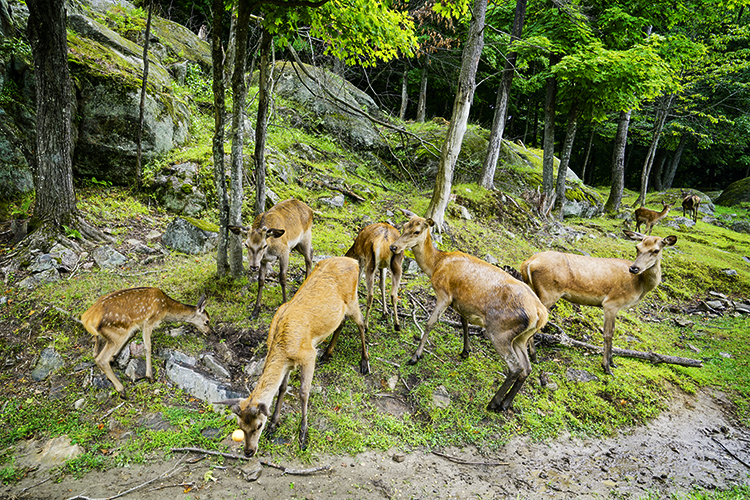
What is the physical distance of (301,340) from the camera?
4051 millimetres

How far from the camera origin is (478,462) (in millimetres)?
3984

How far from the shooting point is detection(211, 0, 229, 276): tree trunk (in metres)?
5.16

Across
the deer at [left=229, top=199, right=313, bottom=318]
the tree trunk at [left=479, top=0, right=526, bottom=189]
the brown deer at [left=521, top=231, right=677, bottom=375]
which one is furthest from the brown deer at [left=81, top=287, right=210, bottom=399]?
the tree trunk at [left=479, top=0, right=526, bottom=189]

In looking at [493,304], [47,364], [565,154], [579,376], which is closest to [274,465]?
[493,304]

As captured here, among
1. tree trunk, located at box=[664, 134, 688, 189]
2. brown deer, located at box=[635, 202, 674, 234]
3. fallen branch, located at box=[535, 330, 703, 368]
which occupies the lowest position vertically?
fallen branch, located at box=[535, 330, 703, 368]

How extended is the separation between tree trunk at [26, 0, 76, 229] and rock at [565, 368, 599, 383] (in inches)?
358

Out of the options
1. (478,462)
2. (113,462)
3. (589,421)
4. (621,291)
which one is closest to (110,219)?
(113,462)

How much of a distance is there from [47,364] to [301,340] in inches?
135

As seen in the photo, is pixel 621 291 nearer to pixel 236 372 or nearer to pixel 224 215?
pixel 236 372

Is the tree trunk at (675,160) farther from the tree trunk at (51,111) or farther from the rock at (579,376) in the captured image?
the tree trunk at (51,111)

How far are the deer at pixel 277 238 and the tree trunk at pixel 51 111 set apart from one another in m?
3.31

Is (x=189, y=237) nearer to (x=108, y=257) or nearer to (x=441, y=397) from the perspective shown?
(x=108, y=257)

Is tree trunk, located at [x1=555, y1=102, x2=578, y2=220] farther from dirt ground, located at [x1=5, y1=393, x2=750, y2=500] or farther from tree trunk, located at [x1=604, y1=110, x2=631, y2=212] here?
dirt ground, located at [x1=5, y1=393, x2=750, y2=500]

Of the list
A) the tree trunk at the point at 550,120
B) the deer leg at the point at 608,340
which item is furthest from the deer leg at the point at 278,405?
the tree trunk at the point at 550,120
